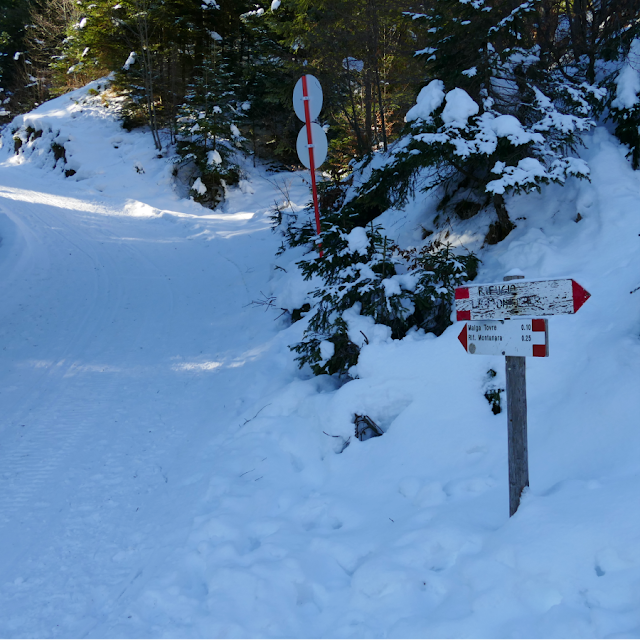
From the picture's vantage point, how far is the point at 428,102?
5277 mm

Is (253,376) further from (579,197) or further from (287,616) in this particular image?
(579,197)

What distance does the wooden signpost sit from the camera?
2395mm

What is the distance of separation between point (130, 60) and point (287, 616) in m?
24.4

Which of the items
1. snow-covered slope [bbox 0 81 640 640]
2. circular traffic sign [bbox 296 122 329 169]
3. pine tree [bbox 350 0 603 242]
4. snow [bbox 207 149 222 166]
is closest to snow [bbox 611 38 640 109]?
pine tree [bbox 350 0 603 242]

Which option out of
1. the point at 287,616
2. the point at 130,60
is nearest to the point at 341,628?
the point at 287,616

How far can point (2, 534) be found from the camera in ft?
12.4

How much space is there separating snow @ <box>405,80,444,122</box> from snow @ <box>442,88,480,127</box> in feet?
0.52

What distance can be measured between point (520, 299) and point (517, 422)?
0.75 metres

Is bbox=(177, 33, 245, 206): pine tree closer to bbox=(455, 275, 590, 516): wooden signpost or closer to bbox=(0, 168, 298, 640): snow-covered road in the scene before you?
bbox=(0, 168, 298, 640): snow-covered road

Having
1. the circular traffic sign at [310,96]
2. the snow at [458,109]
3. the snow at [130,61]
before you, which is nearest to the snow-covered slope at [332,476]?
the snow at [458,109]

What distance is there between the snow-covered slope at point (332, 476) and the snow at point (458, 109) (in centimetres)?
151

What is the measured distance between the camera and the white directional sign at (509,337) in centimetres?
244

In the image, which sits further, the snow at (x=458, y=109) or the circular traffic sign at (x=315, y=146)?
the circular traffic sign at (x=315, y=146)

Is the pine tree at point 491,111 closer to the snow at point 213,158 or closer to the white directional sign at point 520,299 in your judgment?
the white directional sign at point 520,299
